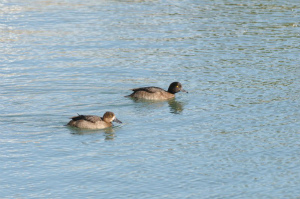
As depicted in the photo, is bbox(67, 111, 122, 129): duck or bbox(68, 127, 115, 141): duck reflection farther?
bbox(67, 111, 122, 129): duck

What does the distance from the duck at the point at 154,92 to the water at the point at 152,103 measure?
359mm

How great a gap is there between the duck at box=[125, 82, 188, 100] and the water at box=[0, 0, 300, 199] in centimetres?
36

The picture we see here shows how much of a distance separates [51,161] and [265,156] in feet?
21.0

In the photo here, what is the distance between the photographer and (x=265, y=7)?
152 ft

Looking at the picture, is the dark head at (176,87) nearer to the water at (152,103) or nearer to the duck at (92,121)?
the water at (152,103)

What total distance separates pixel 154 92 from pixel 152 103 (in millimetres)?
461

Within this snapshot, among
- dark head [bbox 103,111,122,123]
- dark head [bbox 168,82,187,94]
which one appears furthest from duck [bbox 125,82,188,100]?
dark head [bbox 103,111,122,123]

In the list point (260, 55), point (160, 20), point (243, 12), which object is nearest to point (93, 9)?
point (160, 20)

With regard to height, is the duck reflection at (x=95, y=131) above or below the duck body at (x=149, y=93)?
below

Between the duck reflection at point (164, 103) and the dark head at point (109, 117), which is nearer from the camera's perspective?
the dark head at point (109, 117)

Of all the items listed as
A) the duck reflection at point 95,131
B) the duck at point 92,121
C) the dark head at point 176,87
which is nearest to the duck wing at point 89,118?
the duck at point 92,121

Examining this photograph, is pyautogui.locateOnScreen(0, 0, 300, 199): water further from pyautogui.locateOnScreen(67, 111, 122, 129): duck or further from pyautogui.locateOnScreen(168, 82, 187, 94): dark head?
pyautogui.locateOnScreen(168, 82, 187, 94): dark head

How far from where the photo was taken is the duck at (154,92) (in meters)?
27.9

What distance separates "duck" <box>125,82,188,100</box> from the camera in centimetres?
2786
